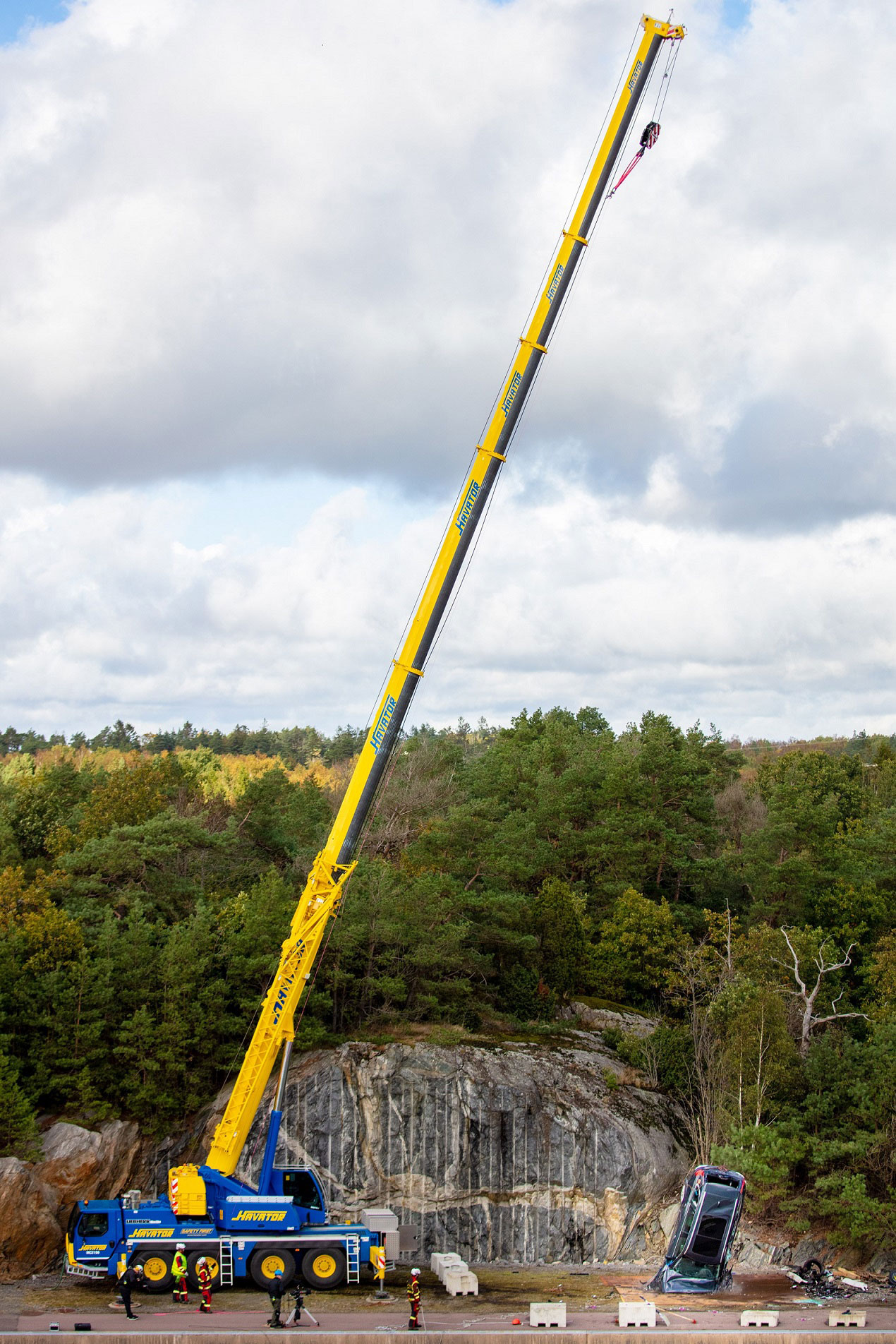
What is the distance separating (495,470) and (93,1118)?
2309cm

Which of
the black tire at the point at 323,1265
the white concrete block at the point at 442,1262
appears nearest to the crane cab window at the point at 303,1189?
the black tire at the point at 323,1265

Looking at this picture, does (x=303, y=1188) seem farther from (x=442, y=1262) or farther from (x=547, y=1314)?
(x=547, y=1314)

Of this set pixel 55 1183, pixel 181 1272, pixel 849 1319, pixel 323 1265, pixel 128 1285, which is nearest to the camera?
pixel 128 1285

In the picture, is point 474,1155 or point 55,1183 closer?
point 55,1183

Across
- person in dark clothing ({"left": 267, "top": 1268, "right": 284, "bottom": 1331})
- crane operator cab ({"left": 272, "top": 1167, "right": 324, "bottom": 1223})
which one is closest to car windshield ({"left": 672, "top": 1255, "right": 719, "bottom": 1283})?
crane operator cab ({"left": 272, "top": 1167, "right": 324, "bottom": 1223})

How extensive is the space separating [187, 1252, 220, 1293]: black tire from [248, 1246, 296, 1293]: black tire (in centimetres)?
75

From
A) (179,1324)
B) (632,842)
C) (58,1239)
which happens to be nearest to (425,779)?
(632,842)

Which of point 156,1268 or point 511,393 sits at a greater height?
point 511,393

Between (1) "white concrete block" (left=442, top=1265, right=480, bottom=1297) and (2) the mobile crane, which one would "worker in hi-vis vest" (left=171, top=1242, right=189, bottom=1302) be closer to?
(2) the mobile crane

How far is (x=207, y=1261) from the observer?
79.2ft

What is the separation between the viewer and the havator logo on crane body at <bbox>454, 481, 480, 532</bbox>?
25578 millimetres

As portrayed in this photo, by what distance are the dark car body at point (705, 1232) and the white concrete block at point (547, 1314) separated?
5311mm

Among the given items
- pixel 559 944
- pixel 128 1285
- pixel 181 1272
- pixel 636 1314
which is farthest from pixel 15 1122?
pixel 559 944

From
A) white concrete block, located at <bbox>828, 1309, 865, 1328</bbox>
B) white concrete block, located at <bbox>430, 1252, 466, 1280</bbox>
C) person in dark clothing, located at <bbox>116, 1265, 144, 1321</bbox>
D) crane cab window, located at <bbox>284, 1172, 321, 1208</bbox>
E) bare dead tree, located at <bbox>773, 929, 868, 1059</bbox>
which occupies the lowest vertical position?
white concrete block, located at <bbox>430, 1252, 466, 1280</bbox>
